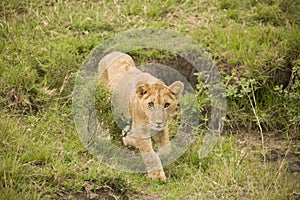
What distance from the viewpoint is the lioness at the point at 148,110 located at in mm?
6316

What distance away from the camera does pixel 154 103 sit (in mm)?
6293

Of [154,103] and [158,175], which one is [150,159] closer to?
[158,175]

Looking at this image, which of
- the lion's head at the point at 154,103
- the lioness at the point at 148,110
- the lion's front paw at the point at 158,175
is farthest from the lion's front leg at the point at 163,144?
the lion's front paw at the point at 158,175

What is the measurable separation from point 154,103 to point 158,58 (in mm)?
2386

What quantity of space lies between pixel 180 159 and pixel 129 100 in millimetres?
961

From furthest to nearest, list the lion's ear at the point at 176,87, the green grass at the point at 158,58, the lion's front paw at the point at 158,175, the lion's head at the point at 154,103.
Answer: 1. the lion's ear at the point at 176,87
2. the lion's front paw at the point at 158,175
3. the lion's head at the point at 154,103
4. the green grass at the point at 158,58

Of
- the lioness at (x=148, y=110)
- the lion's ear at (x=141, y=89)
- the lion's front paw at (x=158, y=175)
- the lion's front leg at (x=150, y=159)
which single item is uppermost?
the lion's ear at (x=141, y=89)

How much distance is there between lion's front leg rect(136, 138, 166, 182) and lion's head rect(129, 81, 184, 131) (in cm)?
23

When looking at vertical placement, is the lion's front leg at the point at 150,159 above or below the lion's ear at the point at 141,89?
below

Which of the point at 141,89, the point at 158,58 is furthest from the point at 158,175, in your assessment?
the point at 158,58

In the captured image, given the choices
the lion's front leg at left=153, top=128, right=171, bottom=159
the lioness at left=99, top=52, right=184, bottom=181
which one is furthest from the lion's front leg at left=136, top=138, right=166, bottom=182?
the lion's front leg at left=153, top=128, right=171, bottom=159

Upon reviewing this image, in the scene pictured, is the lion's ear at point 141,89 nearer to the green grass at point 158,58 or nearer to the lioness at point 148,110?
the lioness at point 148,110

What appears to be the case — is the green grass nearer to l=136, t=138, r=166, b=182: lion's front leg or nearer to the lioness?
l=136, t=138, r=166, b=182: lion's front leg

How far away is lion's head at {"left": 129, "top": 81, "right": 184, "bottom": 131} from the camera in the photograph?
6263 millimetres
